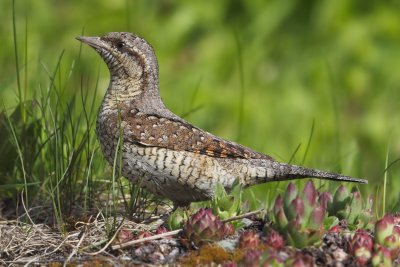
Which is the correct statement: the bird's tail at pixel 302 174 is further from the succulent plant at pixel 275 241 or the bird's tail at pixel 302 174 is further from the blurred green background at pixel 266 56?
the blurred green background at pixel 266 56

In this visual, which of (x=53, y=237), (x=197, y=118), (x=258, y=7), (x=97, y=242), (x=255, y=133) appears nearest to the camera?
(x=97, y=242)

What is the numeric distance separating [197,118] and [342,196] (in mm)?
3484

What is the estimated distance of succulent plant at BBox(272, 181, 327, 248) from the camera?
11.6 ft

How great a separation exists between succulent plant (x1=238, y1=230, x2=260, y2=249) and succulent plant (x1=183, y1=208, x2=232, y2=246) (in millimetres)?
95

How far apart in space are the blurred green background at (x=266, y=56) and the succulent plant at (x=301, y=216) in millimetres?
4193

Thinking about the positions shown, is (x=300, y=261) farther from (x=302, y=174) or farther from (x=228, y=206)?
(x=302, y=174)

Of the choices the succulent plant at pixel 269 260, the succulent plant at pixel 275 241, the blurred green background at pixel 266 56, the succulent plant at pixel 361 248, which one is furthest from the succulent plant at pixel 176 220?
the blurred green background at pixel 266 56

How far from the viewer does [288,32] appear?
920cm

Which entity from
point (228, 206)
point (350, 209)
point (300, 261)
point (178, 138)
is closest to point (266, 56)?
point (178, 138)

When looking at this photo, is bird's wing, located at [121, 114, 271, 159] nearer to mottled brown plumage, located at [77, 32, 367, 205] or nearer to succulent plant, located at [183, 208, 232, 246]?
mottled brown plumage, located at [77, 32, 367, 205]

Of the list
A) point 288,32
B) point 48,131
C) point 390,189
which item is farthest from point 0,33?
point 390,189

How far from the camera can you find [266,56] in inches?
356

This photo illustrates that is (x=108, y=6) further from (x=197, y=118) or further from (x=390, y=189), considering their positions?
(x=390, y=189)

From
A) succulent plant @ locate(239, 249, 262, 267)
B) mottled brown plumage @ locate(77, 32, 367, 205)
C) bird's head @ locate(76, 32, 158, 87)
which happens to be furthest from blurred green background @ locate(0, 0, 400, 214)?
succulent plant @ locate(239, 249, 262, 267)
